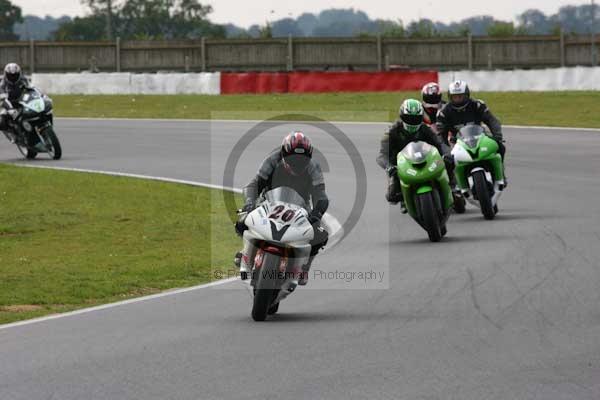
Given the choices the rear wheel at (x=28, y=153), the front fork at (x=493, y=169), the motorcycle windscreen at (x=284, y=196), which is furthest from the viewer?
the rear wheel at (x=28, y=153)

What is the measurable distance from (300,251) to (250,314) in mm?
774

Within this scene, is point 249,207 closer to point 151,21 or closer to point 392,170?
point 392,170

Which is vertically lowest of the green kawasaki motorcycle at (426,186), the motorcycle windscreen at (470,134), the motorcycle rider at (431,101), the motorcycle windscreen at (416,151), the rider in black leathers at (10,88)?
the green kawasaki motorcycle at (426,186)

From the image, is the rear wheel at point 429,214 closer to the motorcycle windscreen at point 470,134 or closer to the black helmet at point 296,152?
the motorcycle windscreen at point 470,134

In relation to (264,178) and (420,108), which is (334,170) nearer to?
(420,108)

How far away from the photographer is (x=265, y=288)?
9961 mm

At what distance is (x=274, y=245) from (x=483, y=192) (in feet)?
22.2

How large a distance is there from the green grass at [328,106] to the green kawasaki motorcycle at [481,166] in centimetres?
1584

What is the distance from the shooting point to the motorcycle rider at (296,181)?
10.4m

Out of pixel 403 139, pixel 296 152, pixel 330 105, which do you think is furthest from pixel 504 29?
pixel 296 152

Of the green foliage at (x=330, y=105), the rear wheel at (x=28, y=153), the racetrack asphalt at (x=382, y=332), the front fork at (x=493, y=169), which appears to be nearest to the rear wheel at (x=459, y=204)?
the racetrack asphalt at (x=382, y=332)

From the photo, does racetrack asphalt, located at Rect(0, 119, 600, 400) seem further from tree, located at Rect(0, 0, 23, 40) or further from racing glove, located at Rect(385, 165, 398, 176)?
tree, located at Rect(0, 0, 23, 40)

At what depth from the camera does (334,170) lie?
2316cm

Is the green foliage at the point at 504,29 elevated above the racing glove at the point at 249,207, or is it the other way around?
the green foliage at the point at 504,29
